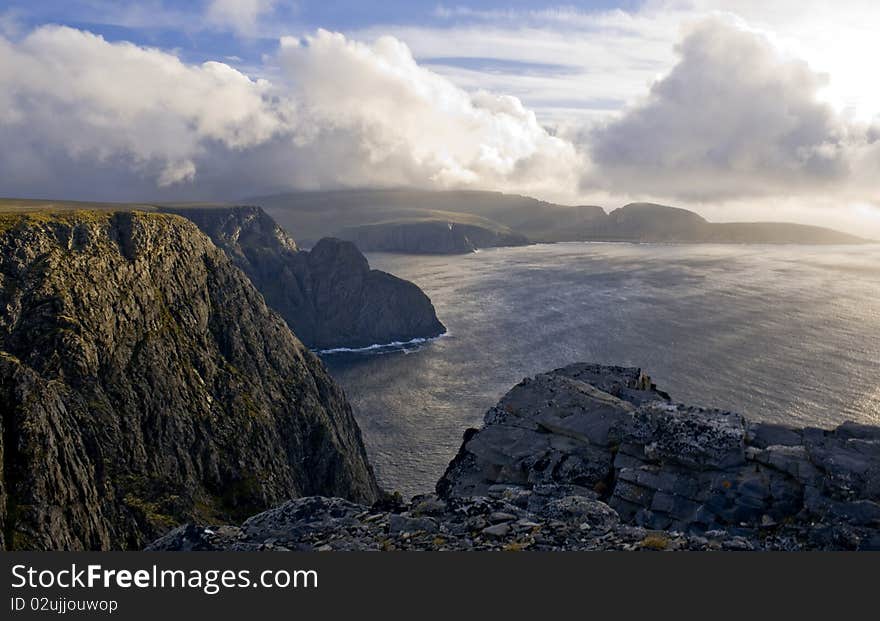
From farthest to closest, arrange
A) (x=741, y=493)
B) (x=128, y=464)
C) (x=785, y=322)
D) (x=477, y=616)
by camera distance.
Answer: (x=785, y=322)
(x=128, y=464)
(x=741, y=493)
(x=477, y=616)

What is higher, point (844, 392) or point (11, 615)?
point (11, 615)

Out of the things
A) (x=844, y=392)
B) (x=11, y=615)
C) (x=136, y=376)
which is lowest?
(x=844, y=392)

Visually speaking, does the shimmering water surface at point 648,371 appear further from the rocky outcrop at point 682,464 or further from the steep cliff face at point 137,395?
the rocky outcrop at point 682,464

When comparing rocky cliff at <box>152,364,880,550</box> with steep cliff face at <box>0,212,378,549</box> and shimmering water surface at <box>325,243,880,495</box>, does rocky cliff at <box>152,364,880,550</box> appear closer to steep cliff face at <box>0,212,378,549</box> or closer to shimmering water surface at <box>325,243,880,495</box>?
steep cliff face at <box>0,212,378,549</box>

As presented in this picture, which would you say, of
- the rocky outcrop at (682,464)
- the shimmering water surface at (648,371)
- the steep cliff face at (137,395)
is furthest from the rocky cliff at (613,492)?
the shimmering water surface at (648,371)

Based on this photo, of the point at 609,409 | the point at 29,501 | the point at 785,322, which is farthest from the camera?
the point at 785,322

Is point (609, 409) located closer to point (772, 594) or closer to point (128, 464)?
point (772, 594)

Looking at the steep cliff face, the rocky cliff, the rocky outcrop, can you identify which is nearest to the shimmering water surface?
the steep cliff face

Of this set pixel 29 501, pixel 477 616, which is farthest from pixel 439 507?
pixel 29 501
